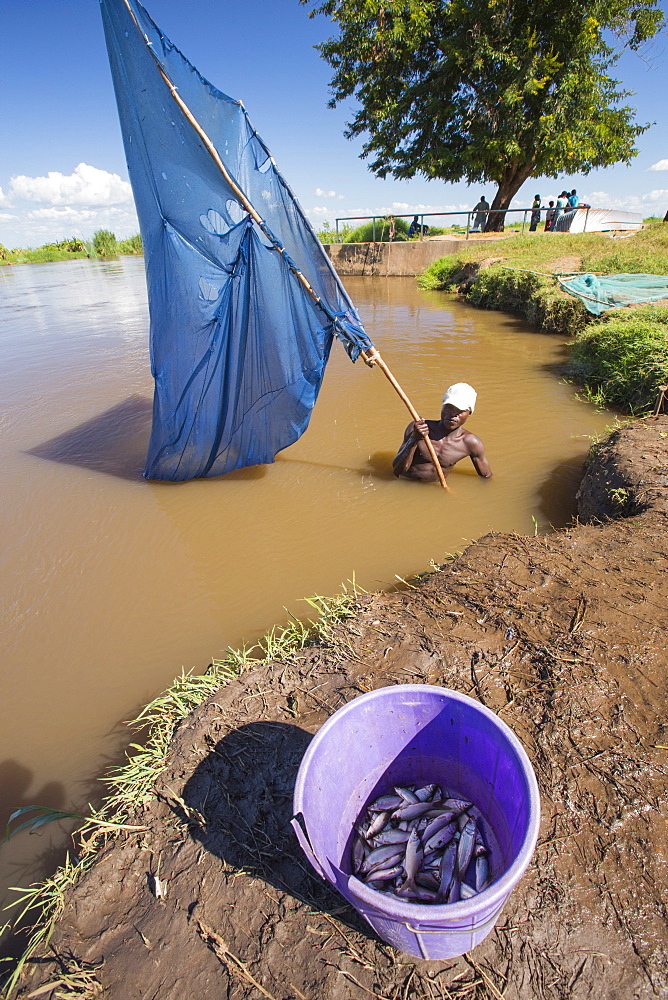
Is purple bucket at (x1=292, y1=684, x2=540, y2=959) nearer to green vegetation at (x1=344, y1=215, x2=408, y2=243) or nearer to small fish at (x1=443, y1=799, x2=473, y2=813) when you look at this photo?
small fish at (x1=443, y1=799, x2=473, y2=813)

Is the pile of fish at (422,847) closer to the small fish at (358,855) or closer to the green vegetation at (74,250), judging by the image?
the small fish at (358,855)

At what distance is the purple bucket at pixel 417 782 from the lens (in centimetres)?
115

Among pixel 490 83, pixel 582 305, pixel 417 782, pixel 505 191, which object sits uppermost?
pixel 490 83

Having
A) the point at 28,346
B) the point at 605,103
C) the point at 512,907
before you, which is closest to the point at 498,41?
the point at 605,103

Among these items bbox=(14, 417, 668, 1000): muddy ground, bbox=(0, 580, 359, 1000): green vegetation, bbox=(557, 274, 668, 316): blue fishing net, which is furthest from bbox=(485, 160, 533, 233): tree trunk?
bbox=(0, 580, 359, 1000): green vegetation

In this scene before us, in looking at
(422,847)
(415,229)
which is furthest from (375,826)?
(415,229)

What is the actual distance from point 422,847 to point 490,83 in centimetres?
2240

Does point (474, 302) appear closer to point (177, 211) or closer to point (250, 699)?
point (177, 211)

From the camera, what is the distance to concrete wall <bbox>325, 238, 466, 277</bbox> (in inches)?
693

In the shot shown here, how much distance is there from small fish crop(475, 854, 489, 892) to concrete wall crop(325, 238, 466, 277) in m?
18.1

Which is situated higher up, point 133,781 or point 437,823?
point 437,823

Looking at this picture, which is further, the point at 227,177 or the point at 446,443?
the point at 446,443

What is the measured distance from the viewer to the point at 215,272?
394cm

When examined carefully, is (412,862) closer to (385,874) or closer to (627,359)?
(385,874)
